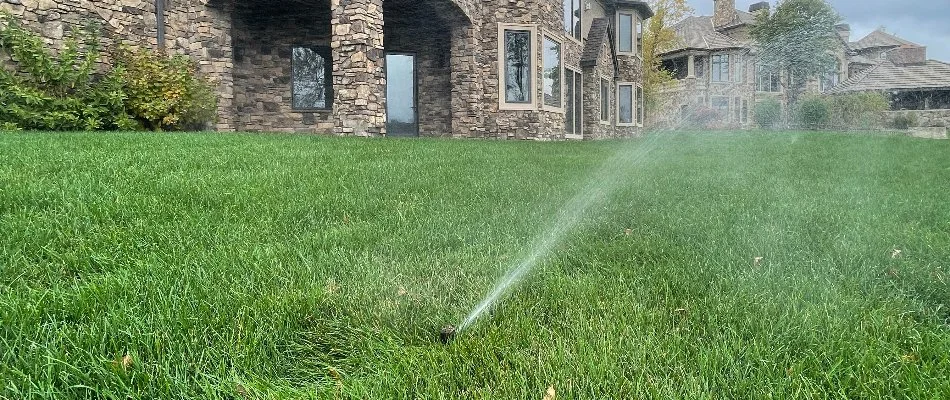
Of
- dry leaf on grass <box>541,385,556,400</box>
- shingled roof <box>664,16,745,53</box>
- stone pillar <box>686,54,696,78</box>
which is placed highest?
shingled roof <box>664,16,745,53</box>

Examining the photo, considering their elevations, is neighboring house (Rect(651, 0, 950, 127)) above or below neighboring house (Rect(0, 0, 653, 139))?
above

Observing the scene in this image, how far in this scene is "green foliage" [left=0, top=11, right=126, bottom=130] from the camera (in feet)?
→ 25.6

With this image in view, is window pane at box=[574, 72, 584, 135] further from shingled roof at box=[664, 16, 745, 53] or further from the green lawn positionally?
shingled roof at box=[664, 16, 745, 53]

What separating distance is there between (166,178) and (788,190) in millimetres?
4618

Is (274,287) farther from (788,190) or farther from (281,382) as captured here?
(788,190)

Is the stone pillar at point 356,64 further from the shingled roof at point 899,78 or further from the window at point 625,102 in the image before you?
the shingled roof at point 899,78

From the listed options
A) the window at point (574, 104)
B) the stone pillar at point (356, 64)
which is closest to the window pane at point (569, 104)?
the window at point (574, 104)

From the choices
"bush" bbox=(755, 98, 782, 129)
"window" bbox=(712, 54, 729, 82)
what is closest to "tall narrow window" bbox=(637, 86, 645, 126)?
"bush" bbox=(755, 98, 782, 129)

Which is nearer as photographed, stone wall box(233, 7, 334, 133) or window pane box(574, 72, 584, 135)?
stone wall box(233, 7, 334, 133)

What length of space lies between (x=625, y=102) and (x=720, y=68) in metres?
13.4

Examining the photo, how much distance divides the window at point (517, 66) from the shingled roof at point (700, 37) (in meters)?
19.6

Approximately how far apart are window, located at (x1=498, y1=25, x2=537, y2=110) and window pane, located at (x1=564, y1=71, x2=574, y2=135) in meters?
2.92

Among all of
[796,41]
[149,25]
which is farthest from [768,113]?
[149,25]

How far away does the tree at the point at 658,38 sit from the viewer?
29.0 metres
